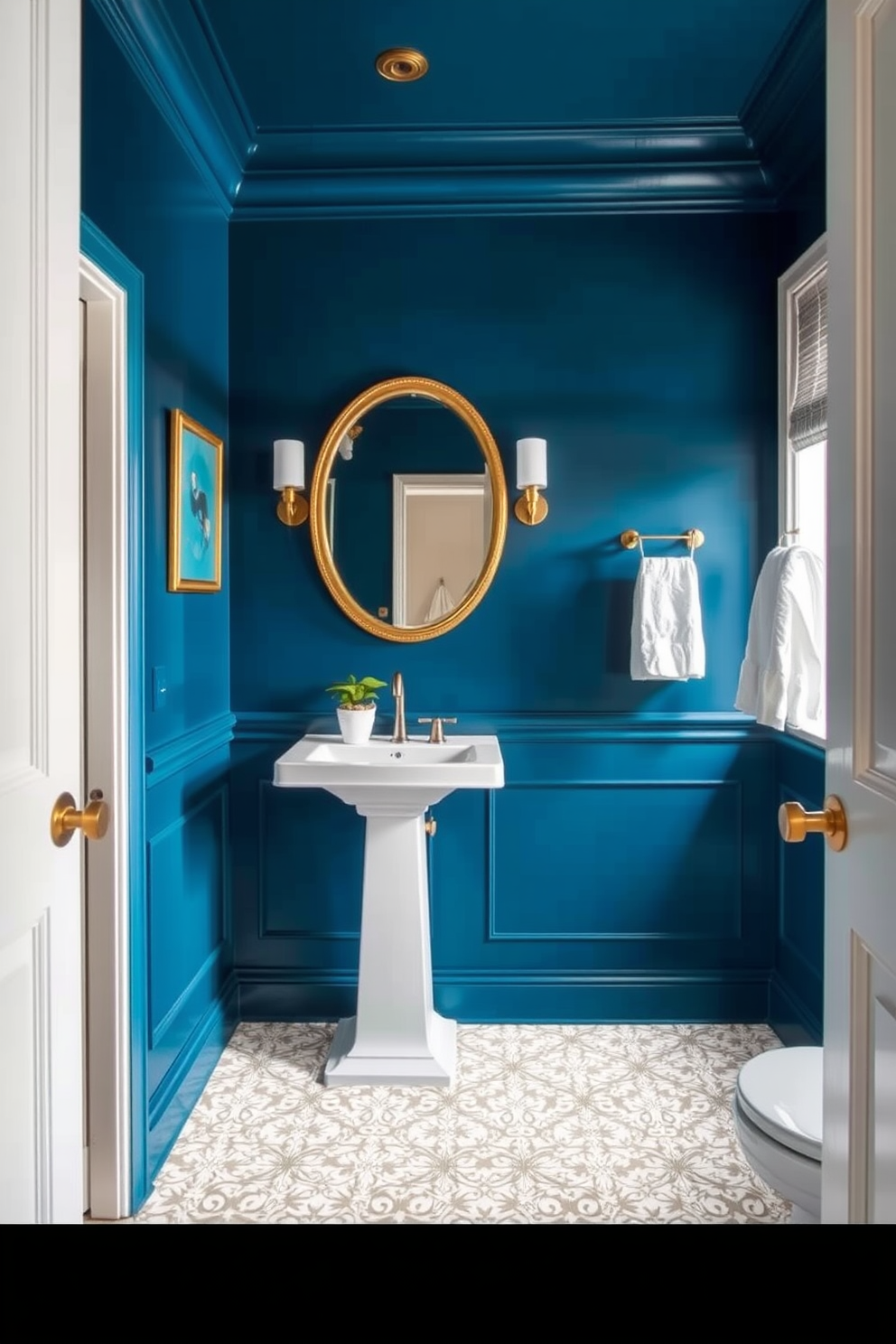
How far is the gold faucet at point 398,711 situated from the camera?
8.82 feet

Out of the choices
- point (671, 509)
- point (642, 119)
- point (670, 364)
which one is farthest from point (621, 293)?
point (671, 509)

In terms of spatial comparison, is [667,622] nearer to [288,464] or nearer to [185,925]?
[288,464]

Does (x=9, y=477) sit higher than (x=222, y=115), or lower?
lower

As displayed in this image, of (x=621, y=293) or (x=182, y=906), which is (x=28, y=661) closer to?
(x=182, y=906)

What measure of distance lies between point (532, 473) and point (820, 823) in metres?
1.81

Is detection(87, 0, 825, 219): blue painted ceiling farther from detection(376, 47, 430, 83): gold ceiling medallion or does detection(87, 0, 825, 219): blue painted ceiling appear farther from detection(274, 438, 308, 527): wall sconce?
detection(274, 438, 308, 527): wall sconce

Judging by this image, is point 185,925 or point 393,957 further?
point 393,957

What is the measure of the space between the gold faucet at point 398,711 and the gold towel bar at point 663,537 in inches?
33.1

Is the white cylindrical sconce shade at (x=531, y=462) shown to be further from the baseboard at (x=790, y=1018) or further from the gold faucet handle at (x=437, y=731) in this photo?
the baseboard at (x=790, y=1018)

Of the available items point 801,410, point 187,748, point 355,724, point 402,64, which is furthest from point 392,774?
point 402,64

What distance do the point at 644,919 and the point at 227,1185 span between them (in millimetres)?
1448

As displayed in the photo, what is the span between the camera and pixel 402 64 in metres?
2.21

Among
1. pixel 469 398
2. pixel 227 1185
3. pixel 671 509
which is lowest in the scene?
pixel 227 1185
